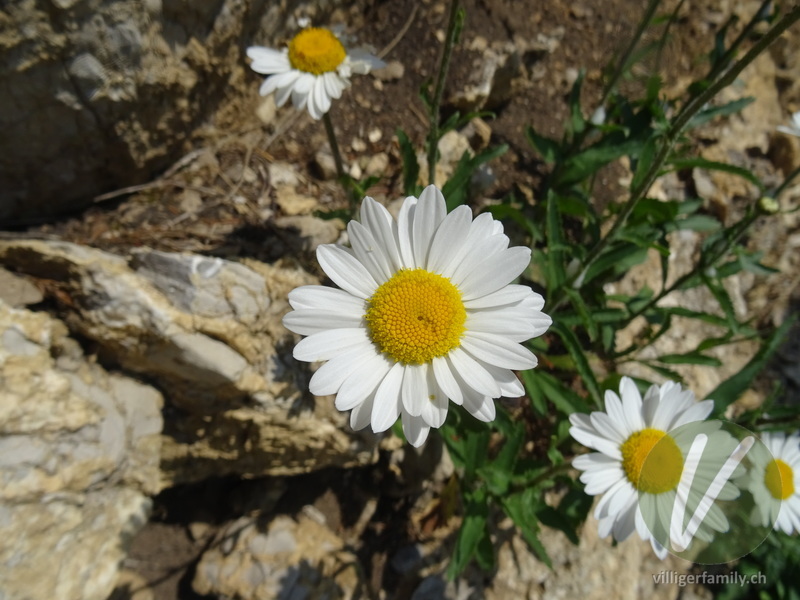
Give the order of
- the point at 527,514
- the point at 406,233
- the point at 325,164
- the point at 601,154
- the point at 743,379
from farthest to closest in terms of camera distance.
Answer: the point at 325,164, the point at 601,154, the point at 743,379, the point at 527,514, the point at 406,233

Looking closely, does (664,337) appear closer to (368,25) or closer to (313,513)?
(313,513)

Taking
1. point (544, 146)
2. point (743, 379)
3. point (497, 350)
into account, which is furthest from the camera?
point (544, 146)

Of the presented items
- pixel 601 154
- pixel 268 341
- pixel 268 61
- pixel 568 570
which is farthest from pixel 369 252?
pixel 568 570

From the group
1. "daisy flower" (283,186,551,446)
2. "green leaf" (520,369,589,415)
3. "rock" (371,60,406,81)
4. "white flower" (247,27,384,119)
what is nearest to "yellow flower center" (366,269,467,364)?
"daisy flower" (283,186,551,446)

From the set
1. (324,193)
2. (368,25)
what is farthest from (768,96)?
(324,193)

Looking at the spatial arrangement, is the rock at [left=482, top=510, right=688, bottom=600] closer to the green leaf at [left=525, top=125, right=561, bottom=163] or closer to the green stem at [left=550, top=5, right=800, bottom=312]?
the green stem at [left=550, top=5, right=800, bottom=312]

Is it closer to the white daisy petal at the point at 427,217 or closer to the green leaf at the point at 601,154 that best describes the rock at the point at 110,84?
the white daisy petal at the point at 427,217

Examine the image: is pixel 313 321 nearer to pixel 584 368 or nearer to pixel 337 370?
pixel 337 370

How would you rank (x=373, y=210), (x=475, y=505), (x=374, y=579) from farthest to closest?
1. (x=374, y=579)
2. (x=475, y=505)
3. (x=373, y=210)
